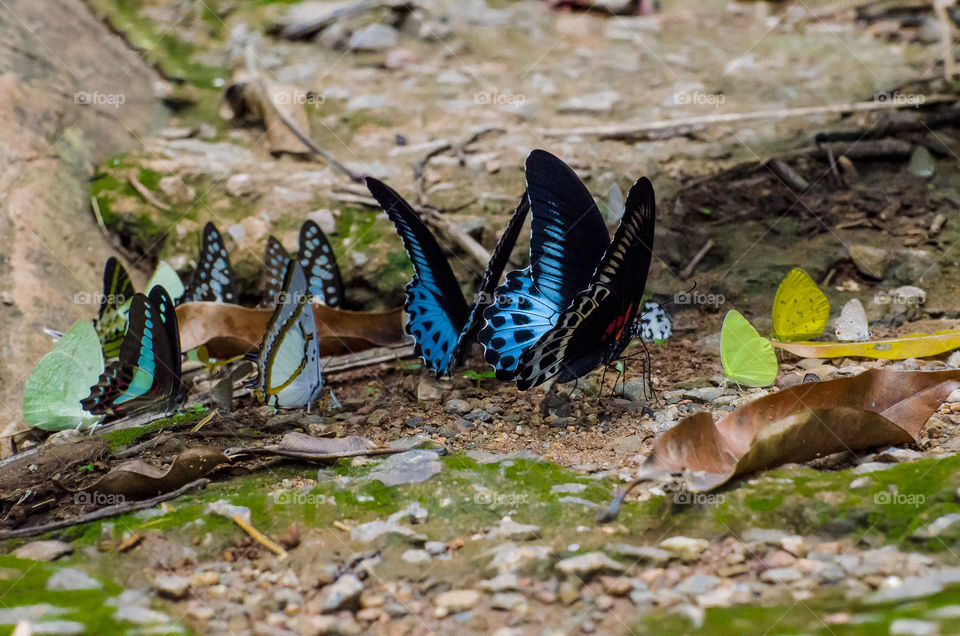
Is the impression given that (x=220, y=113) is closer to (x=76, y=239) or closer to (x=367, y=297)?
(x=76, y=239)

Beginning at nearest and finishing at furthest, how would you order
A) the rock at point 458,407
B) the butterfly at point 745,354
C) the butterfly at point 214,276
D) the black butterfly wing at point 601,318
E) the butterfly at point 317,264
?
the black butterfly wing at point 601,318 < the butterfly at point 745,354 < the rock at point 458,407 < the butterfly at point 214,276 < the butterfly at point 317,264

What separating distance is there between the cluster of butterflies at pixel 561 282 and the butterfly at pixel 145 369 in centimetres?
106

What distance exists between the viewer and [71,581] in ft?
7.08

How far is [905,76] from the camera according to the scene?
5863 millimetres

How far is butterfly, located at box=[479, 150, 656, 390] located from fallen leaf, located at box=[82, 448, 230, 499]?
4.12 ft

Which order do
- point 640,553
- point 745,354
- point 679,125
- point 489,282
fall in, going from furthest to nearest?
point 679,125 → point 489,282 → point 745,354 → point 640,553

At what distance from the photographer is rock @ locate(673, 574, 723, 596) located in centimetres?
197

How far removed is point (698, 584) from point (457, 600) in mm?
622

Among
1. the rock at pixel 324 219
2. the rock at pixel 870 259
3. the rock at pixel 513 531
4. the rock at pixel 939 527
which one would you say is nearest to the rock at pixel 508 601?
the rock at pixel 513 531

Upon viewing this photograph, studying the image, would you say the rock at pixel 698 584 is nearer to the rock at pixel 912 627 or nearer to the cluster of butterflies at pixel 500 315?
the rock at pixel 912 627

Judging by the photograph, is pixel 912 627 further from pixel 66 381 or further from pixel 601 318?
pixel 66 381

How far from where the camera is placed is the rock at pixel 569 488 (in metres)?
2.53

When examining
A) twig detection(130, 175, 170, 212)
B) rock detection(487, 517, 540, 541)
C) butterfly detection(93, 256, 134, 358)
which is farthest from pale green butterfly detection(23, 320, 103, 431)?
rock detection(487, 517, 540, 541)

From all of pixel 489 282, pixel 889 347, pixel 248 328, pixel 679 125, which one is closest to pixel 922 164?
pixel 679 125
